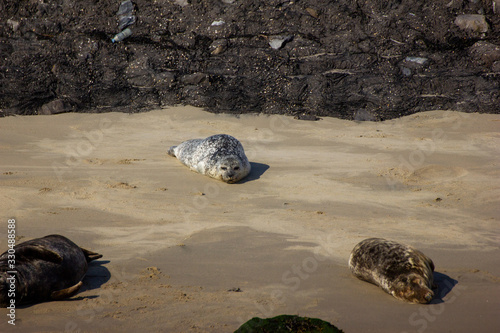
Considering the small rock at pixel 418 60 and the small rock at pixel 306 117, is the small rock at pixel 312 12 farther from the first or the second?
the small rock at pixel 306 117

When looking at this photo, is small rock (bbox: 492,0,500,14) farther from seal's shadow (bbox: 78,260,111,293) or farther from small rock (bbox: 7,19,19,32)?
small rock (bbox: 7,19,19,32)

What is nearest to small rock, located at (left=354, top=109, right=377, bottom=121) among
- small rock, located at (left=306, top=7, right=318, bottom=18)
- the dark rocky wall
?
the dark rocky wall

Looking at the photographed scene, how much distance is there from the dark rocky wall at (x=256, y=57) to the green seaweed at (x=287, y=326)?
7.67m

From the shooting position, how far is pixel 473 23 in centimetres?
1058

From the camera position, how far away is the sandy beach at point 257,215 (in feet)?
9.80

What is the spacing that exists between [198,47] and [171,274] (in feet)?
26.1

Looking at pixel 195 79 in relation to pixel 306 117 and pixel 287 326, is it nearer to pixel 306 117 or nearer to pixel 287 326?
pixel 306 117

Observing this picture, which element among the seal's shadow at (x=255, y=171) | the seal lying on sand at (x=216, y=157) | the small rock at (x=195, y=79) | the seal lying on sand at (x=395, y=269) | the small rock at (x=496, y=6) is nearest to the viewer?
the seal lying on sand at (x=395, y=269)

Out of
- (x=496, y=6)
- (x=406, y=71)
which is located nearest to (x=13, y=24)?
(x=406, y=71)

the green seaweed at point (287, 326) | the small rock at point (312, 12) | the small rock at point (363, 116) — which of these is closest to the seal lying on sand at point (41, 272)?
the green seaweed at point (287, 326)

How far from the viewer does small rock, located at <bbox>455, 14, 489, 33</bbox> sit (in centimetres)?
1055

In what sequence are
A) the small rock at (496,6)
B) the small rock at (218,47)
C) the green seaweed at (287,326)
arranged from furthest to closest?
the small rock at (496,6), the small rock at (218,47), the green seaweed at (287,326)

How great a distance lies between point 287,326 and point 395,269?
1.39 meters

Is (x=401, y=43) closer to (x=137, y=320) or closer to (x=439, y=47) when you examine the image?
(x=439, y=47)
